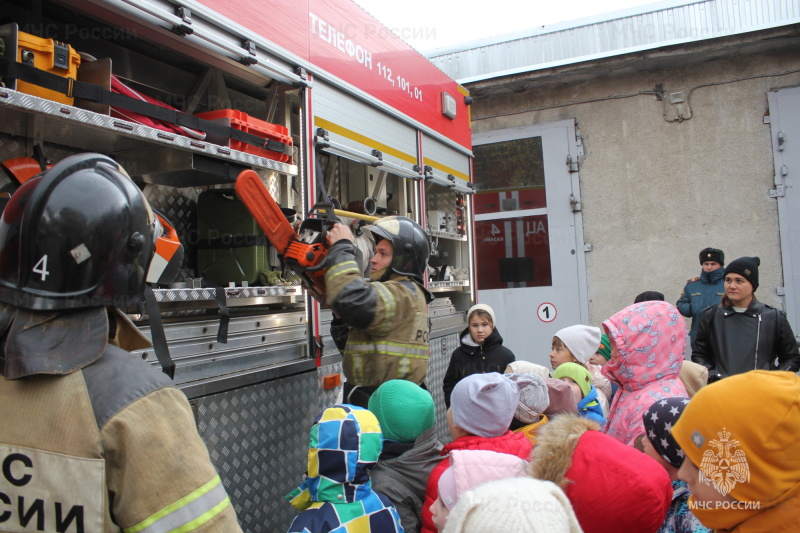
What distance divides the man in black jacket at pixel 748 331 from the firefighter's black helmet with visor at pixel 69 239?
405cm

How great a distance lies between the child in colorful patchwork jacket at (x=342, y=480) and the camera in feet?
5.93

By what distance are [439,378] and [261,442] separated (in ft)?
6.73

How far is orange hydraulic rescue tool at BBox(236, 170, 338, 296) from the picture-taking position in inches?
105

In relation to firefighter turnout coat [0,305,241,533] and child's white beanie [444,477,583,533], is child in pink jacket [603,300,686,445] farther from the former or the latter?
firefighter turnout coat [0,305,241,533]

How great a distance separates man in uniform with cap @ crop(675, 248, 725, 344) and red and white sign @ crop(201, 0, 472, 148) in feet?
8.93

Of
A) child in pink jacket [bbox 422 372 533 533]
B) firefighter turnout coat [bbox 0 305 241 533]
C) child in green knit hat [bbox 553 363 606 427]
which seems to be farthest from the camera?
child in green knit hat [bbox 553 363 606 427]

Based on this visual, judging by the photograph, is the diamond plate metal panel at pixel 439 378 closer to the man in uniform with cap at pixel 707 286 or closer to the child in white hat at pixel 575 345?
the child in white hat at pixel 575 345

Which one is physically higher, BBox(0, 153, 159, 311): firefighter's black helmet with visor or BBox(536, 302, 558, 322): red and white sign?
BBox(0, 153, 159, 311): firefighter's black helmet with visor

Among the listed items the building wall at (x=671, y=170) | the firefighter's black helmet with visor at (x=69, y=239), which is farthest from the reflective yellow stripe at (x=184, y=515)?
the building wall at (x=671, y=170)

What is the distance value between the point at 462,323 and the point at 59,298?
4539mm

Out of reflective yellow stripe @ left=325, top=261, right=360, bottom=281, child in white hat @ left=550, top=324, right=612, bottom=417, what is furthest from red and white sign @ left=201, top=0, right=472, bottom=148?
child in white hat @ left=550, top=324, right=612, bottom=417

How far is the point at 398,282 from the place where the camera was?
2840mm

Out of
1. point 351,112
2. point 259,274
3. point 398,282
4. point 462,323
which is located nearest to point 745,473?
point 398,282

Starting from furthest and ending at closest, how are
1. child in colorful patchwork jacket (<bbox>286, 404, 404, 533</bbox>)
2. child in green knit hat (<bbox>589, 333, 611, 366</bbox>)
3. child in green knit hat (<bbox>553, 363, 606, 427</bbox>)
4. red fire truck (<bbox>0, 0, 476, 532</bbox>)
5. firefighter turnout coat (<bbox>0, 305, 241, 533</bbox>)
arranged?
child in green knit hat (<bbox>589, 333, 611, 366</bbox>) < child in green knit hat (<bbox>553, 363, 606, 427</bbox>) < red fire truck (<bbox>0, 0, 476, 532</bbox>) < child in colorful patchwork jacket (<bbox>286, 404, 404, 533</bbox>) < firefighter turnout coat (<bbox>0, 305, 241, 533</bbox>)
